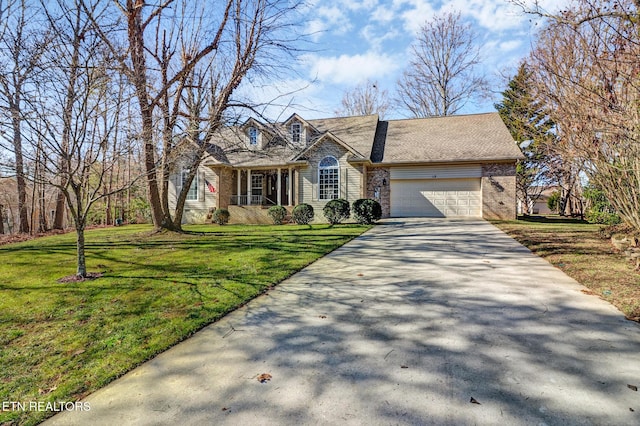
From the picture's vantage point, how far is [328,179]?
17.7m

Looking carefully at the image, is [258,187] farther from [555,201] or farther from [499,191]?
[555,201]

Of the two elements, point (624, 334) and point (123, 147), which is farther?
point (123, 147)

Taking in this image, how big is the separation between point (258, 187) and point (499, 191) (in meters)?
13.4

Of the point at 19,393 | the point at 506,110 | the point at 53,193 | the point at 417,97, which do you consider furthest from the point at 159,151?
the point at 506,110

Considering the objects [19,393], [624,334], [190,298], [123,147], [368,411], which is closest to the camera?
[368,411]

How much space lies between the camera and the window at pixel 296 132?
19.6 meters

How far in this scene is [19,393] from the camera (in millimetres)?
2727

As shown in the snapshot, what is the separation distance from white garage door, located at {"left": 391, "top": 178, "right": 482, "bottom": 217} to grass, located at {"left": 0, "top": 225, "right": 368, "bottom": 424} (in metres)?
10.2

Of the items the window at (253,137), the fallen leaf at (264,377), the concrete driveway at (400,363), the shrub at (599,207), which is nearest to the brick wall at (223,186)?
the window at (253,137)

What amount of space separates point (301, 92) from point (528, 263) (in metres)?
7.16

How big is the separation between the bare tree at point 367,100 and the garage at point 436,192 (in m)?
14.6

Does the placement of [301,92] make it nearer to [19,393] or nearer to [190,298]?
[190,298]

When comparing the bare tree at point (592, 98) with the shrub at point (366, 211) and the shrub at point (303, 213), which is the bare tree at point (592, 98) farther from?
the shrub at point (303, 213)

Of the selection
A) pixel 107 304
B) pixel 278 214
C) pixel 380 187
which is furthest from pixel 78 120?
pixel 380 187
